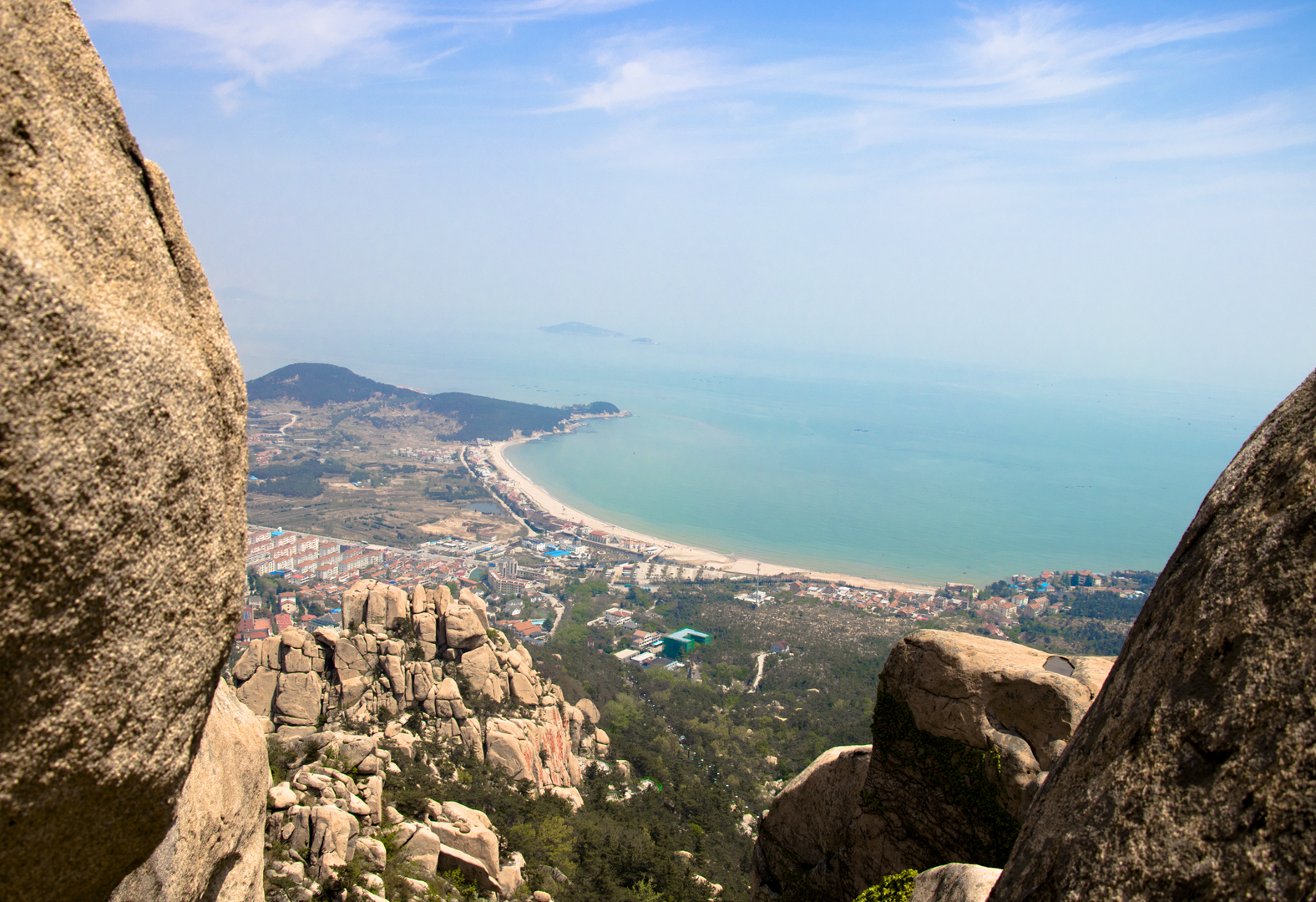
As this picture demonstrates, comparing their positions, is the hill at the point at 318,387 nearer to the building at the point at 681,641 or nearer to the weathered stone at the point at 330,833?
the building at the point at 681,641

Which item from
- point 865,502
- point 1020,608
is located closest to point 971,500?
point 865,502

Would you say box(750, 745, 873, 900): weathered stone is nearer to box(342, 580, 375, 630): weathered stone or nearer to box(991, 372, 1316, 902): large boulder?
box(991, 372, 1316, 902): large boulder

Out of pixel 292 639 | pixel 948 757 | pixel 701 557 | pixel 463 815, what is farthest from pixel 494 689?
pixel 701 557

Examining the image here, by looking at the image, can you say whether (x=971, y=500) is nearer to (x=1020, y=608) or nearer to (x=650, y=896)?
(x=1020, y=608)

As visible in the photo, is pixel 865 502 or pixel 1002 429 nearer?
pixel 865 502

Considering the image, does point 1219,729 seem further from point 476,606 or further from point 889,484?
point 889,484

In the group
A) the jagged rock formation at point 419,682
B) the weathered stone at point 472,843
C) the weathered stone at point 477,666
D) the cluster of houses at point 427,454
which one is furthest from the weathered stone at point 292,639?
the cluster of houses at point 427,454
